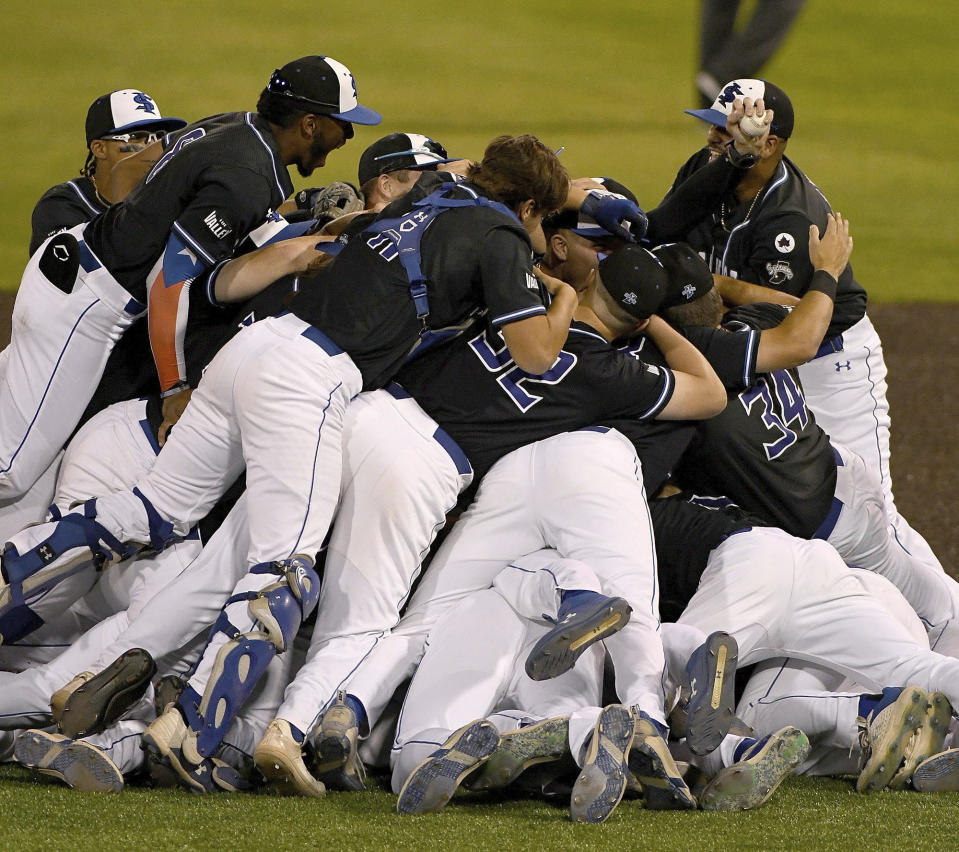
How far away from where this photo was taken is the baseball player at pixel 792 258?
4035 millimetres

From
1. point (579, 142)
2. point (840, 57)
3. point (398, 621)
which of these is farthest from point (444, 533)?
point (840, 57)

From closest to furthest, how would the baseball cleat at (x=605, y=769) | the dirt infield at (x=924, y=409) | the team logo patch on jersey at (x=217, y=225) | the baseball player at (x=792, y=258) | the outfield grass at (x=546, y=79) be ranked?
the baseball cleat at (x=605, y=769) → the team logo patch on jersey at (x=217, y=225) → the baseball player at (x=792, y=258) → the dirt infield at (x=924, y=409) → the outfield grass at (x=546, y=79)

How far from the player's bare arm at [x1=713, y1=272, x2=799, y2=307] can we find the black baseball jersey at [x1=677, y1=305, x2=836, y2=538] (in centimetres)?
47

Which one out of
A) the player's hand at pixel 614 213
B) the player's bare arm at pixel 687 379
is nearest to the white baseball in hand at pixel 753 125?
the player's hand at pixel 614 213

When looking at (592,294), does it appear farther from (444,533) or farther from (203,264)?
(203,264)

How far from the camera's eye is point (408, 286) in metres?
3.00

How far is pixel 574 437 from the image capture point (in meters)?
2.98

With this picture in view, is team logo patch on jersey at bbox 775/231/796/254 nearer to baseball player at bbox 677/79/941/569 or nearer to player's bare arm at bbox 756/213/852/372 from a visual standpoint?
baseball player at bbox 677/79/941/569

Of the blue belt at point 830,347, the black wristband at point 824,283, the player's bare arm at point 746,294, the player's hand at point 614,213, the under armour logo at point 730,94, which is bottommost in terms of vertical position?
the blue belt at point 830,347

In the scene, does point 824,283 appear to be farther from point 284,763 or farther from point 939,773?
point 284,763

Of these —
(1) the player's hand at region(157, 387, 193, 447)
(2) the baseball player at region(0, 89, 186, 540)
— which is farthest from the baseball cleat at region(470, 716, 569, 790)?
(2) the baseball player at region(0, 89, 186, 540)

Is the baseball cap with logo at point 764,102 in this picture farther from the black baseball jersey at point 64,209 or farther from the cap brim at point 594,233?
the black baseball jersey at point 64,209

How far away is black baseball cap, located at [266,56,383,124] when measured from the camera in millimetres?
3371

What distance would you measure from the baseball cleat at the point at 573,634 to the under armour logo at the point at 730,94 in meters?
2.12
